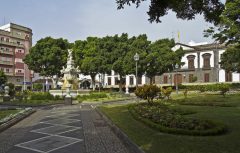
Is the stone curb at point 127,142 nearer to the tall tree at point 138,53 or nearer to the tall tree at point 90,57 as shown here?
the tall tree at point 138,53

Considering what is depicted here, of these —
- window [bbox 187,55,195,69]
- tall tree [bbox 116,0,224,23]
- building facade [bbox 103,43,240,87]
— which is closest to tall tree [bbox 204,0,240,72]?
tall tree [bbox 116,0,224,23]

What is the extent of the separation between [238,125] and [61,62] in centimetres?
5235

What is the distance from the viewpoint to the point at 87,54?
5850cm

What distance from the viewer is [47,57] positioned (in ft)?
193

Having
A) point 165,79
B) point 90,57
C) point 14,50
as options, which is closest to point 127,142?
point 90,57

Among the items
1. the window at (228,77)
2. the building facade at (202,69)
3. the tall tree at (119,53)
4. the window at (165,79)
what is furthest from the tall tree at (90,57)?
the window at (228,77)

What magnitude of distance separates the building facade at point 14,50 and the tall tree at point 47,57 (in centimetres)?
1226

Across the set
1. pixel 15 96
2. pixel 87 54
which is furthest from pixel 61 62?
pixel 15 96

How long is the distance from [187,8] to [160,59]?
1774 inches

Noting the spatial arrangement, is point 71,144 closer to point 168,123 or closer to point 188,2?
point 168,123

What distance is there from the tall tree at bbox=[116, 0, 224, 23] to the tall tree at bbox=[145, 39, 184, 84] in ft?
143

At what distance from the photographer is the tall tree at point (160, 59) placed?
52938 millimetres

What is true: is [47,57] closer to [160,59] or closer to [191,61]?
[160,59]

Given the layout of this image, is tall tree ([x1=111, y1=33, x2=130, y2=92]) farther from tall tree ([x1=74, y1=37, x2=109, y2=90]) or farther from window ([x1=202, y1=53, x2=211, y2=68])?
window ([x1=202, y1=53, x2=211, y2=68])
